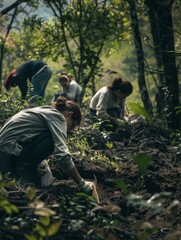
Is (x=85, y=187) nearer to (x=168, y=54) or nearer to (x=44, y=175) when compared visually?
(x=44, y=175)

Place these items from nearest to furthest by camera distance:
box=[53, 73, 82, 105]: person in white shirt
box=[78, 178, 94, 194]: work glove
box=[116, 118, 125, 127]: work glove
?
box=[78, 178, 94, 194]: work glove < box=[116, 118, 125, 127]: work glove < box=[53, 73, 82, 105]: person in white shirt

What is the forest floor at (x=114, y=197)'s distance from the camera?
10.3 ft

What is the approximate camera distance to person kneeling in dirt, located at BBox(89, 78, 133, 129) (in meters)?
8.77

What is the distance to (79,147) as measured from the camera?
721cm

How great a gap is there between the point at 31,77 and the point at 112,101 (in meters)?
1.27

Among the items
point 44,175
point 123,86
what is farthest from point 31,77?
point 44,175

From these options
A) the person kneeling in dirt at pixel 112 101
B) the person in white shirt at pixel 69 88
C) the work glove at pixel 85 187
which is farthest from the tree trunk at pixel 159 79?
the work glove at pixel 85 187

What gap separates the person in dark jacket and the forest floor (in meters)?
1.23

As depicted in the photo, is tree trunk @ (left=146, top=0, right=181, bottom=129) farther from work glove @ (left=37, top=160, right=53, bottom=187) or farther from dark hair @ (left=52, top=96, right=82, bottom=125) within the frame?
work glove @ (left=37, top=160, right=53, bottom=187)

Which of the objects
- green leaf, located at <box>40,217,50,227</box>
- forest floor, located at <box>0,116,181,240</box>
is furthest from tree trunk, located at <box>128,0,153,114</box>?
green leaf, located at <box>40,217,50,227</box>

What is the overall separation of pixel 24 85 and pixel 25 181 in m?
3.62

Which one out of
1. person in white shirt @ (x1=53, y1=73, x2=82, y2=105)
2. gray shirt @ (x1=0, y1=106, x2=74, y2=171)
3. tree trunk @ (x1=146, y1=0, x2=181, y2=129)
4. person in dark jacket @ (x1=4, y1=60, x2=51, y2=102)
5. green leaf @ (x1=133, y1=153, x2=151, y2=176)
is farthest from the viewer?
person in white shirt @ (x1=53, y1=73, x2=82, y2=105)

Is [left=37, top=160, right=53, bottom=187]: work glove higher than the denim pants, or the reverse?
the denim pants

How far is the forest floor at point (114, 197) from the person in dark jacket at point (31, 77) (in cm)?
123
